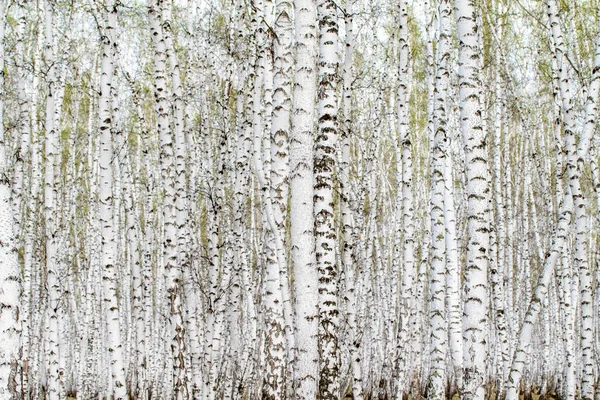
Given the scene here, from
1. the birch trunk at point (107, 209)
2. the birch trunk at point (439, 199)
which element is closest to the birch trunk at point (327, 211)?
the birch trunk at point (439, 199)

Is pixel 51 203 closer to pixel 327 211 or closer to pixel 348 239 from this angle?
pixel 348 239

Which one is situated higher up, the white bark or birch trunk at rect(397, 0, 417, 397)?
birch trunk at rect(397, 0, 417, 397)

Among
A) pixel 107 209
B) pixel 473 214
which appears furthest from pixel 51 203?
pixel 473 214

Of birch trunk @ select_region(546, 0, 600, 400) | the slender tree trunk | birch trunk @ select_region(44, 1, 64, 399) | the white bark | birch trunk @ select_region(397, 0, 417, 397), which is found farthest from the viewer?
birch trunk @ select_region(397, 0, 417, 397)

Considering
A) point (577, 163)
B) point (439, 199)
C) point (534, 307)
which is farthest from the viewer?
point (439, 199)

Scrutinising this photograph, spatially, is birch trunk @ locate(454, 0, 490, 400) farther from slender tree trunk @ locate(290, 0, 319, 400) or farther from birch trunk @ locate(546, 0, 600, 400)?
birch trunk @ locate(546, 0, 600, 400)

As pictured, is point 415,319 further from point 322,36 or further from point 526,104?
point 526,104

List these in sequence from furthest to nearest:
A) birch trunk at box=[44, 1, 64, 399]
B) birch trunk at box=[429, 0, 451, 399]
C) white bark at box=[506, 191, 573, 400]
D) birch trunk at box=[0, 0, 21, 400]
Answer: birch trunk at box=[44, 1, 64, 399], birch trunk at box=[429, 0, 451, 399], white bark at box=[506, 191, 573, 400], birch trunk at box=[0, 0, 21, 400]

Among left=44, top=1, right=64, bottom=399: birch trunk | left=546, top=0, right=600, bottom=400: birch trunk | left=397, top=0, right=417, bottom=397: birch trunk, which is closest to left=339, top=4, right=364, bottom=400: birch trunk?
left=397, top=0, right=417, bottom=397: birch trunk

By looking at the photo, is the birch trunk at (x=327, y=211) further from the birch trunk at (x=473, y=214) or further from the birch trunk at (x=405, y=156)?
the birch trunk at (x=405, y=156)

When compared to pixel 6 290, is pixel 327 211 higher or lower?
higher

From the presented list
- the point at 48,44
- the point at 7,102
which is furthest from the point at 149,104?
the point at 48,44

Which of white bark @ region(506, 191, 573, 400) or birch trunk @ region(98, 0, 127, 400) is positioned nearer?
white bark @ region(506, 191, 573, 400)

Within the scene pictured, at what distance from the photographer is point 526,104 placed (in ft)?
58.4
